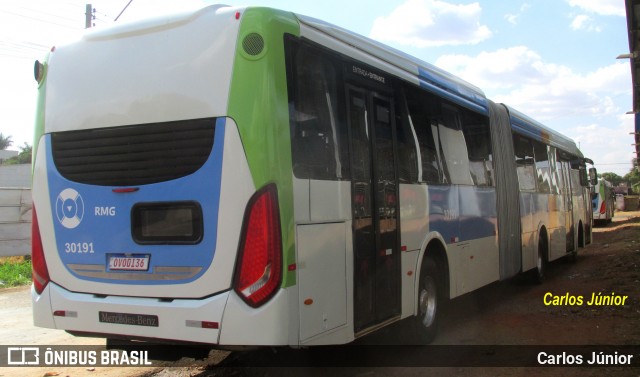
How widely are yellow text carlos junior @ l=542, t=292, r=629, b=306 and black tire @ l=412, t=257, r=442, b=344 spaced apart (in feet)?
10.9

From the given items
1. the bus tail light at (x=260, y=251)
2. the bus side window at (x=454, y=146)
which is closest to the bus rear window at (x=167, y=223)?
the bus tail light at (x=260, y=251)

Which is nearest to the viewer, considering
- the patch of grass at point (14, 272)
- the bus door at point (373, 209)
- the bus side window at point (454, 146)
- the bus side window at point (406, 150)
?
the bus door at point (373, 209)

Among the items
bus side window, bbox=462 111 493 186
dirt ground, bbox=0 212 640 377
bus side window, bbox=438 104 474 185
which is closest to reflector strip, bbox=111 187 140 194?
dirt ground, bbox=0 212 640 377

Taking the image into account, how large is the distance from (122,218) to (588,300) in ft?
26.4

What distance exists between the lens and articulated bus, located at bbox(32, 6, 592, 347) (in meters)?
4.02

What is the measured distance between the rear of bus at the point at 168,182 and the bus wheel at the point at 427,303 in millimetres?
2895

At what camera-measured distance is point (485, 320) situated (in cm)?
813

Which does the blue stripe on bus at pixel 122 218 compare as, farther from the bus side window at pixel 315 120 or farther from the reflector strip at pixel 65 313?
the bus side window at pixel 315 120

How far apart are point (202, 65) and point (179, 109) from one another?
39cm

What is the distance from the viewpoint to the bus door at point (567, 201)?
45.4 feet

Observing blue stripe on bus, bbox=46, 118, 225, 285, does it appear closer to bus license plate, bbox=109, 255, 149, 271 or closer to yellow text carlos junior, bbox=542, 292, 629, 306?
bus license plate, bbox=109, 255, 149, 271

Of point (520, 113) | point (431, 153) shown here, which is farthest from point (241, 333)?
point (520, 113)

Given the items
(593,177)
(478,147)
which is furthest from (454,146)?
(593,177)

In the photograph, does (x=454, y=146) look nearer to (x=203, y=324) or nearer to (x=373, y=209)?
(x=373, y=209)
